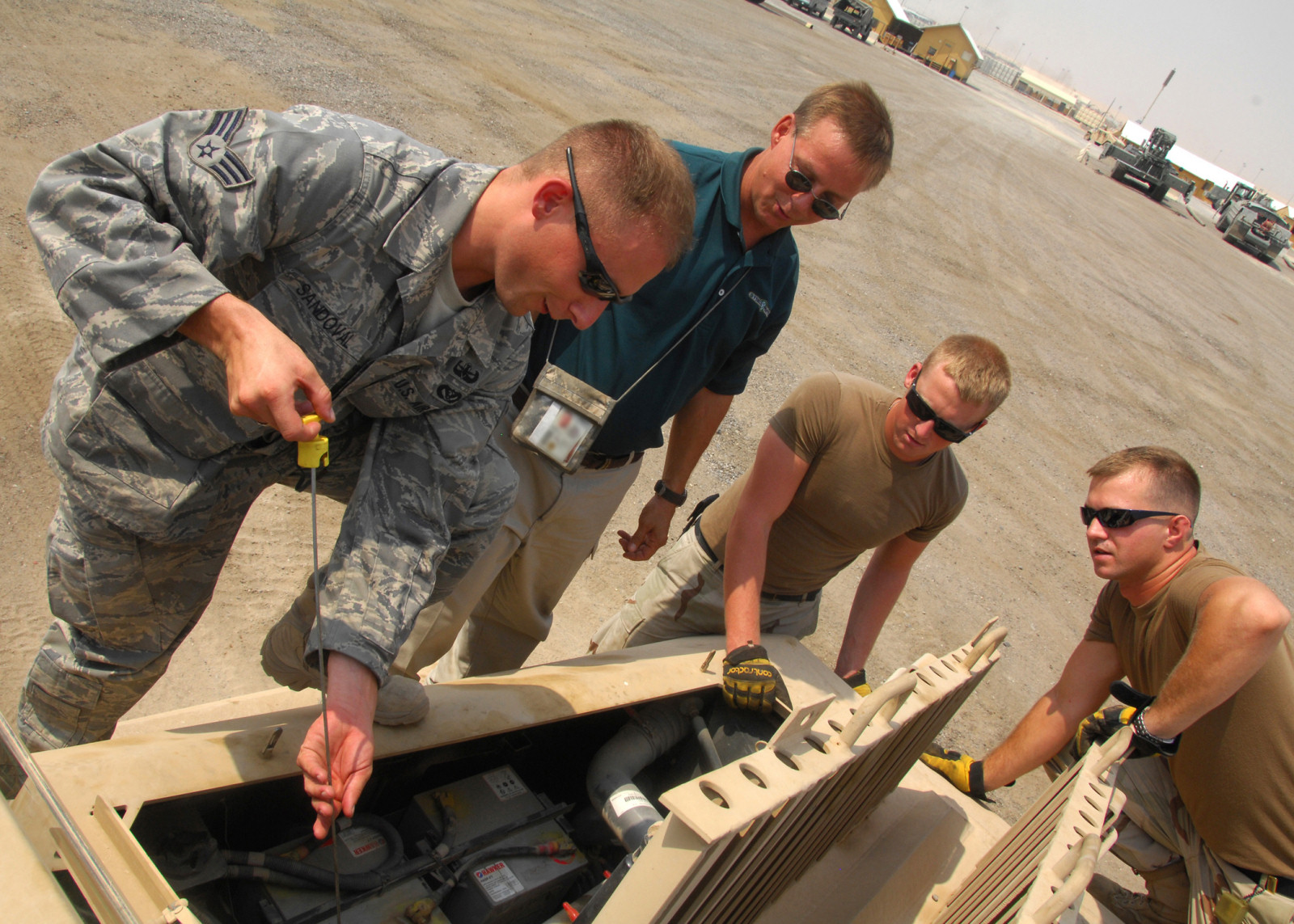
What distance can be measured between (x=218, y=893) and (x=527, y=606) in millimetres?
1362

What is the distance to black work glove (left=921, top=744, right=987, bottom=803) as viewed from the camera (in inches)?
119

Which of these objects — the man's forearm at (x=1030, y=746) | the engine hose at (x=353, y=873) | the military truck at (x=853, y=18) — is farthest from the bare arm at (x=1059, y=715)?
the military truck at (x=853, y=18)

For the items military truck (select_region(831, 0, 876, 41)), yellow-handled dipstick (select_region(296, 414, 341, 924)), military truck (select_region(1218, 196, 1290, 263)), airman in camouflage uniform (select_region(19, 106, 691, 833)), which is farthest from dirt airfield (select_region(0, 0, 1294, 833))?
military truck (select_region(831, 0, 876, 41))

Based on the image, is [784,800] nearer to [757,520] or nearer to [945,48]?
[757,520]

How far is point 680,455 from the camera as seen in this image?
2.97 m

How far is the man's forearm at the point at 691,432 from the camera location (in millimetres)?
2866

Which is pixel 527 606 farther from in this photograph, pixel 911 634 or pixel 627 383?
pixel 911 634

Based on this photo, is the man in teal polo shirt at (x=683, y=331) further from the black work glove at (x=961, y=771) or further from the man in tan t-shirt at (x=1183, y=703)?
the black work glove at (x=961, y=771)

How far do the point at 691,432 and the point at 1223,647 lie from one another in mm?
1708

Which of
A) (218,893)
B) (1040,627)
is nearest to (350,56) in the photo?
(1040,627)

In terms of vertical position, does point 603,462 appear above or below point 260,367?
below

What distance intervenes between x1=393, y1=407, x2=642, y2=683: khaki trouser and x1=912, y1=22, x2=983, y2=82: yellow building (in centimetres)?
4750

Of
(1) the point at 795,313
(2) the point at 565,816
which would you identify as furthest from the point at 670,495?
(1) the point at 795,313

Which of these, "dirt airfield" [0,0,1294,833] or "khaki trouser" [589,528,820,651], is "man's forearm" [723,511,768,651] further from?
"dirt airfield" [0,0,1294,833]
